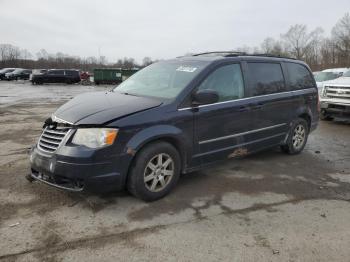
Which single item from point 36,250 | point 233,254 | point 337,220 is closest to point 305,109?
point 337,220

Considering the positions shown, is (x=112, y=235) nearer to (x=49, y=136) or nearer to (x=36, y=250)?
(x=36, y=250)

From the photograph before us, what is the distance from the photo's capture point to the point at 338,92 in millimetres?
10227

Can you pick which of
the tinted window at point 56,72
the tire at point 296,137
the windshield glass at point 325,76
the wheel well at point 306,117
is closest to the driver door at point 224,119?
the tire at point 296,137

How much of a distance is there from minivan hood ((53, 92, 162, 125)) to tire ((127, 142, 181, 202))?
0.51 metres

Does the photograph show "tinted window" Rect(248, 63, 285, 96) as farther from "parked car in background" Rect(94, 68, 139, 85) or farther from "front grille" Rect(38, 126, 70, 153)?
"parked car in background" Rect(94, 68, 139, 85)

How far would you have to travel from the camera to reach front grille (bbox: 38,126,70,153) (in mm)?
3824

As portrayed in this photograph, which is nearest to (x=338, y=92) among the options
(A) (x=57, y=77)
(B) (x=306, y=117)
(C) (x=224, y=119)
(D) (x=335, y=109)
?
(D) (x=335, y=109)

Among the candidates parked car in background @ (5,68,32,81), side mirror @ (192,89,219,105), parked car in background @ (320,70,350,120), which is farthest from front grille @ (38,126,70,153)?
parked car in background @ (5,68,32,81)

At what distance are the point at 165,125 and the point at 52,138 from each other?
4.40 feet

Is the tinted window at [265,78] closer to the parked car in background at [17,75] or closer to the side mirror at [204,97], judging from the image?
the side mirror at [204,97]

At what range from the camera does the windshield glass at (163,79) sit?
4543mm

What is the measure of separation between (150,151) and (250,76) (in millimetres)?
2267

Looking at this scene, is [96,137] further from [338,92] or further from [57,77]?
[57,77]

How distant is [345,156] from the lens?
6.62 meters
